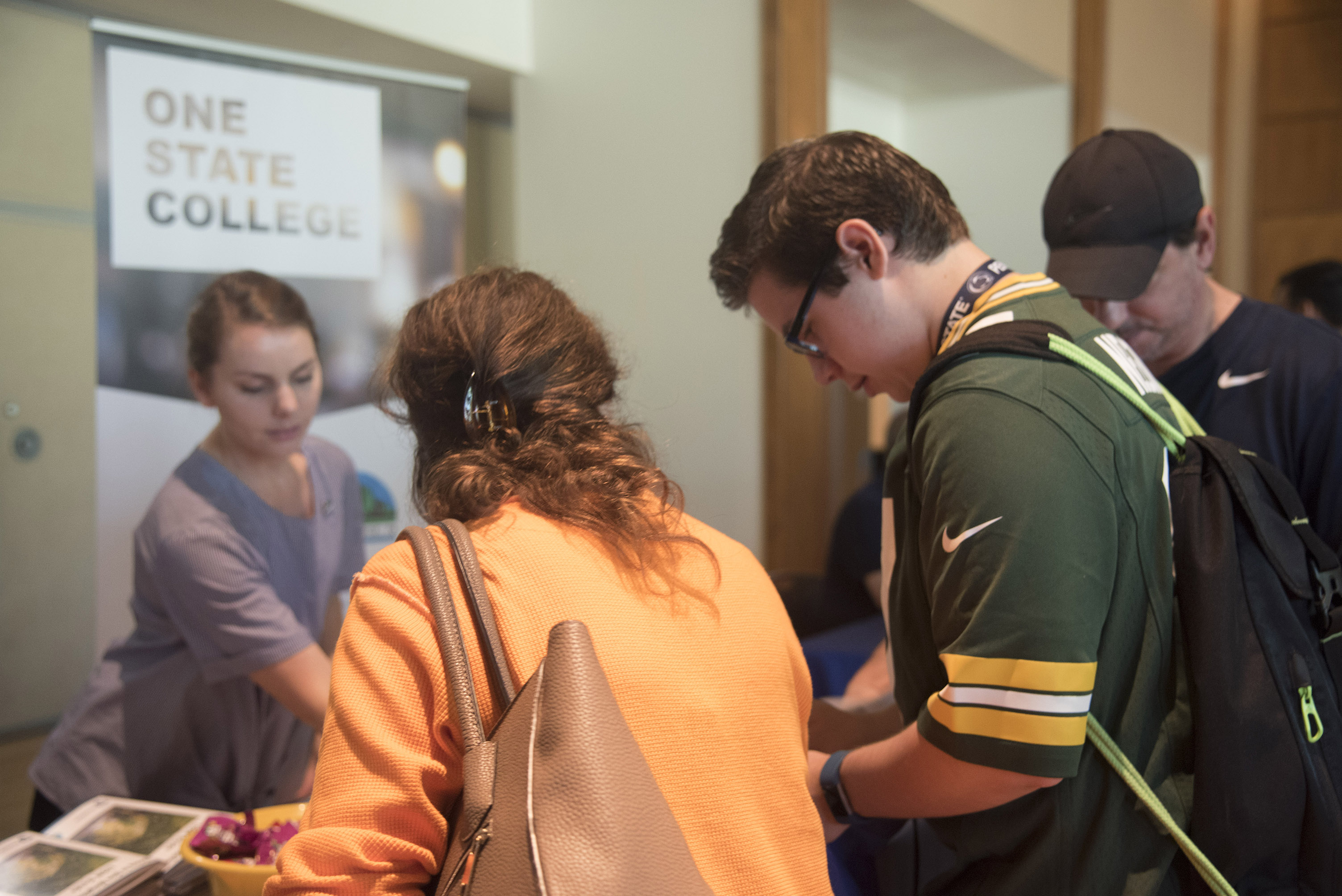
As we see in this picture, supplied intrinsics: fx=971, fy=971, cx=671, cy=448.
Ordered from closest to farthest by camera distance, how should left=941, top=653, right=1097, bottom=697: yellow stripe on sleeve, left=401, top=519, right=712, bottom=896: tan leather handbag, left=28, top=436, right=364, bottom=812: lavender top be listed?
1. left=401, top=519, right=712, bottom=896: tan leather handbag
2. left=941, top=653, right=1097, bottom=697: yellow stripe on sleeve
3. left=28, top=436, right=364, bottom=812: lavender top

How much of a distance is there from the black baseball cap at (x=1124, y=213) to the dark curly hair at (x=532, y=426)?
3.16ft

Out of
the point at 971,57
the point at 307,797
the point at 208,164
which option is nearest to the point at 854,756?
the point at 307,797

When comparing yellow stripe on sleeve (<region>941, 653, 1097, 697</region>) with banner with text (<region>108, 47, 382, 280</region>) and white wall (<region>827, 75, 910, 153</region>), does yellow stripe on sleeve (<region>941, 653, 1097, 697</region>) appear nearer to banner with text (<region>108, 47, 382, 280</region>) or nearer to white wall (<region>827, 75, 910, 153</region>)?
banner with text (<region>108, 47, 382, 280</region>)

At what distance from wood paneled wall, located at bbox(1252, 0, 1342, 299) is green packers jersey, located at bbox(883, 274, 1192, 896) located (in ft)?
15.7

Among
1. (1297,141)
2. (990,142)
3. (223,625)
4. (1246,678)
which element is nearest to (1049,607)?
(1246,678)

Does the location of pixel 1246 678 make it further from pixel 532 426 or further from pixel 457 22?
pixel 457 22

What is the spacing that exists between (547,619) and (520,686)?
0.18ft

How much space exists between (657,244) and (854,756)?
2275 millimetres

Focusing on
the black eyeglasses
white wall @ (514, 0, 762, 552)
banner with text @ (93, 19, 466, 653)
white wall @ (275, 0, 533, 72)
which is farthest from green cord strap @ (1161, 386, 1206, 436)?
white wall @ (275, 0, 533, 72)

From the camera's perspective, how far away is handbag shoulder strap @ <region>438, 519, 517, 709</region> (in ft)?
2.49

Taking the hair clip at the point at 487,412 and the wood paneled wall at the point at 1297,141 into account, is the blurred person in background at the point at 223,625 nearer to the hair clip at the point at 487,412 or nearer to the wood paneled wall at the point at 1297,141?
the hair clip at the point at 487,412


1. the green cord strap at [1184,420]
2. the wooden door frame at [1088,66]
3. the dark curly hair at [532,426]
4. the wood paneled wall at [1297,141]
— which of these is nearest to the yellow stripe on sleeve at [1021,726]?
the dark curly hair at [532,426]

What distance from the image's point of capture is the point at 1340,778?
0.96 meters

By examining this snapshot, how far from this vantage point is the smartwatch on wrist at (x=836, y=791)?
1115mm
